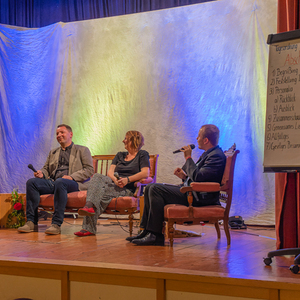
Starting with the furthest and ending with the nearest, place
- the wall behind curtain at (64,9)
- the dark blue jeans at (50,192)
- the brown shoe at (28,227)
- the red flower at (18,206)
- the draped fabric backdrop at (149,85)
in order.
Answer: the wall behind curtain at (64,9), the draped fabric backdrop at (149,85), the red flower at (18,206), the brown shoe at (28,227), the dark blue jeans at (50,192)

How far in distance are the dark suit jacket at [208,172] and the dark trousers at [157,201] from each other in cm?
15

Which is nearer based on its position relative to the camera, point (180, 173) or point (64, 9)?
point (180, 173)

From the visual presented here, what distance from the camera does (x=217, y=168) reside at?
109 inches

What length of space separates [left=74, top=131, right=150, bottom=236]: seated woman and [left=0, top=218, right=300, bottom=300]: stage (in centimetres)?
56

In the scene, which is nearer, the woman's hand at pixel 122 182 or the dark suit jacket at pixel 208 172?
the dark suit jacket at pixel 208 172

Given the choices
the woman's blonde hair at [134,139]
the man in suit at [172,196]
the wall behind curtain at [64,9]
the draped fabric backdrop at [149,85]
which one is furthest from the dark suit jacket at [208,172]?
the wall behind curtain at [64,9]

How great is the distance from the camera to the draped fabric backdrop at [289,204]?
2.43 m

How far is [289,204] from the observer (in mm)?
2461

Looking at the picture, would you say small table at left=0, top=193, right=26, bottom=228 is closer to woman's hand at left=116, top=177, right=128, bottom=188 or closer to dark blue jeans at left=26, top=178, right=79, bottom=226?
dark blue jeans at left=26, top=178, right=79, bottom=226

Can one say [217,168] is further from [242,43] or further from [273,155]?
[242,43]

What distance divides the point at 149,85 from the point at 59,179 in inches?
81.9

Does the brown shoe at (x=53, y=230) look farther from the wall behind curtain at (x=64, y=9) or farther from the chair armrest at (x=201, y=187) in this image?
the wall behind curtain at (x=64, y=9)

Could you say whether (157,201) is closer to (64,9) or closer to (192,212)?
(192,212)

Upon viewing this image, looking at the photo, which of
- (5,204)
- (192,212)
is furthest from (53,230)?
(192,212)
